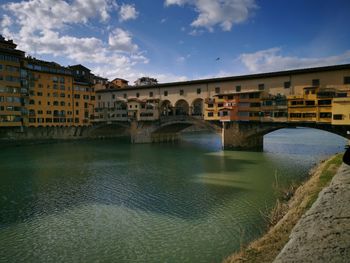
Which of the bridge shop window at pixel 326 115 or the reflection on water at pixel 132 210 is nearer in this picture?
the reflection on water at pixel 132 210

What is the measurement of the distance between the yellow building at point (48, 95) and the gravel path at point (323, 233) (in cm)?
6116

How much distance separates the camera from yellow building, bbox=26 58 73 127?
60375 millimetres

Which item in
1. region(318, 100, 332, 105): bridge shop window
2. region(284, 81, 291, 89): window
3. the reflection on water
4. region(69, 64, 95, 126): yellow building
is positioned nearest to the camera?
the reflection on water

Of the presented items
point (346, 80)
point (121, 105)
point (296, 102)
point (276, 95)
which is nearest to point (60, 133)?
point (121, 105)

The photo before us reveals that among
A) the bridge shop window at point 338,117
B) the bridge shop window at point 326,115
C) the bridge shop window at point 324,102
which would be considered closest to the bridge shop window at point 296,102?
the bridge shop window at point 324,102

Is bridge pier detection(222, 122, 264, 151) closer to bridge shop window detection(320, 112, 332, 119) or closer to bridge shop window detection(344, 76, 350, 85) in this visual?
bridge shop window detection(320, 112, 332, 119)

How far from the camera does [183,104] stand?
263 feet

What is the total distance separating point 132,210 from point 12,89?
50.9 m

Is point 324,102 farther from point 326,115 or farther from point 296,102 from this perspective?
point 296,102

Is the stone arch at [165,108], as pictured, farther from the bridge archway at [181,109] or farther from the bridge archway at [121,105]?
the bridge archway at [121,105]

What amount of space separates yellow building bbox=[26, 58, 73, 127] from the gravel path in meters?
61.2

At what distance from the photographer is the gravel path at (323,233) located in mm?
7785

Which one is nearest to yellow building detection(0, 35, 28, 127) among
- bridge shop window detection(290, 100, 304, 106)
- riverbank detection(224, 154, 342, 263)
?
bridge shop window detection(290, 100, 304, 106)

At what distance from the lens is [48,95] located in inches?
2504
